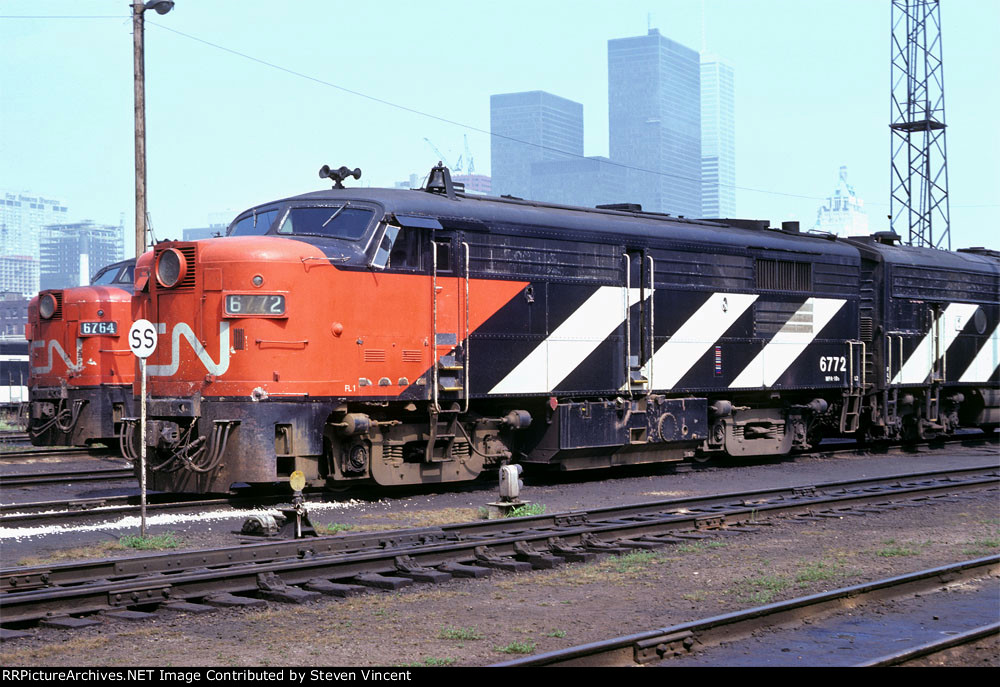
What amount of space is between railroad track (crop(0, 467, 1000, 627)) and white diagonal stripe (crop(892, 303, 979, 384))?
30.1 feet

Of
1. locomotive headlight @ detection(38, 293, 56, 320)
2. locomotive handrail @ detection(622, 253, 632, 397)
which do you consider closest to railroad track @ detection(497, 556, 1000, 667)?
locomotive handrail @ detection(622, 253, 632, 397)

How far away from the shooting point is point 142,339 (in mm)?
12422

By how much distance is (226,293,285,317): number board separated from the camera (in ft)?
44.6

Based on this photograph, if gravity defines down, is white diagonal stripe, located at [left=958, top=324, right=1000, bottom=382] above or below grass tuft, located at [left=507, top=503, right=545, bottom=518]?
above

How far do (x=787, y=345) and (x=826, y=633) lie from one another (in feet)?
42.9

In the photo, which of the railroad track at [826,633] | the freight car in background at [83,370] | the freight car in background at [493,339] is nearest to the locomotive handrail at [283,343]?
the freight car in background at [493,339]

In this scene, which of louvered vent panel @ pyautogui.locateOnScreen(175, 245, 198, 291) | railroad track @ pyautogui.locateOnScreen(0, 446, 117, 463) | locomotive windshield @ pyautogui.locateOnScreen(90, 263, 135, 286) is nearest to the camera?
louvered vent panel @ pyautogui.locateOnScreen(175, 245, 198, 291)

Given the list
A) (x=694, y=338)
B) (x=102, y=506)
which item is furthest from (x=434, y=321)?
(x=694, y=338)

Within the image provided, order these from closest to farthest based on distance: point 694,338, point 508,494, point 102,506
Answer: point 508,494
point 102,506
point 694,338

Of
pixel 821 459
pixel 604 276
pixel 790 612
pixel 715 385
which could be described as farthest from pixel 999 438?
pixel 790 612

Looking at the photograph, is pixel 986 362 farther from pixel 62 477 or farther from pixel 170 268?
pixel 62 477

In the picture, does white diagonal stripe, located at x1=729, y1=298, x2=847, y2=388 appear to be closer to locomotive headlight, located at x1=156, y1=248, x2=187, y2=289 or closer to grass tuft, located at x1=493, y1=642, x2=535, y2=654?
locomotive headlight, located at x1=156, y1=248, x2=187, y2=289
